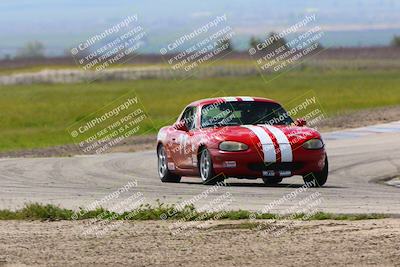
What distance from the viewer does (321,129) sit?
103ft

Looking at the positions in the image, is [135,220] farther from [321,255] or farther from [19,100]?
[19,100]

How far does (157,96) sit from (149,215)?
52584 mm

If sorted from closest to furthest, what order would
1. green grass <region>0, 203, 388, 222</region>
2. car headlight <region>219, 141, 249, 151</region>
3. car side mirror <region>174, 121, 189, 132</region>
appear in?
green grass <region>0, 203, 388, 222</region> → car headlight <region>219, 141, 249, 151</region> → car side mirror <region>174, 121, 189, 132</region>

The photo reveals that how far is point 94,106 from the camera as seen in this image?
58312 millimetres

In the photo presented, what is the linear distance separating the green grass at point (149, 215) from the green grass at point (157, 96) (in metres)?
19.4

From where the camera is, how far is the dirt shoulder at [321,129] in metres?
29.1

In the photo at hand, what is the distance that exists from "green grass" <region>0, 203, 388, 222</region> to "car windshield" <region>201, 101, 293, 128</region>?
460 centimetres

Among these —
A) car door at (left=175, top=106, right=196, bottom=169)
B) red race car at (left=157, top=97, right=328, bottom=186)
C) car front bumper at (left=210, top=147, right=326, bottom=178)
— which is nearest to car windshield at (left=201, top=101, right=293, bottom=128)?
red race car at (left=157, top=97, right=328, bottom=186)

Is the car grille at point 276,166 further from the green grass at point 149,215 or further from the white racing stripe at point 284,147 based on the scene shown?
the green grass at point 149,215

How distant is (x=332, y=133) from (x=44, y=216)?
669 inches

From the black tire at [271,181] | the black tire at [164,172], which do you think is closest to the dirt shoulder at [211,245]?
the black tire at [271,181]

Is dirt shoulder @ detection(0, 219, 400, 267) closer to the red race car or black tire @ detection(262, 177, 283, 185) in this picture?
the red race car

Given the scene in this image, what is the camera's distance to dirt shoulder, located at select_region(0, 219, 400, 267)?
10016 mm

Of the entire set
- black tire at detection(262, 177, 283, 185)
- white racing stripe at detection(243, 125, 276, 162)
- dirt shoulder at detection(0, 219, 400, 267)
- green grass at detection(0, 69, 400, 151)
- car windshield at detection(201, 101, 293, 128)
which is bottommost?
green grass at detection(0, 69, 400, 151)
